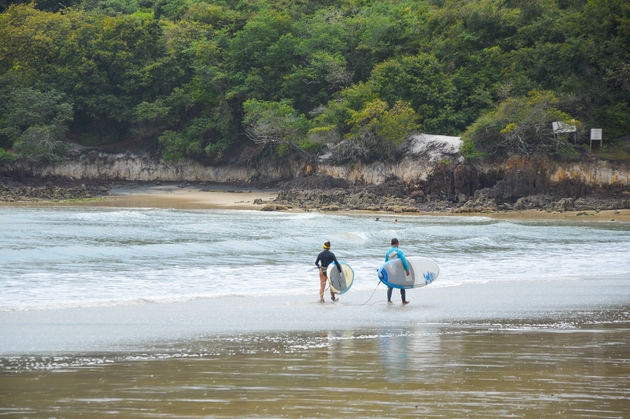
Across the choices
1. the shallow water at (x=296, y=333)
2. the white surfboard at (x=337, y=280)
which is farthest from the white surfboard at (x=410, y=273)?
the white surfboard at (x=337, y=280)

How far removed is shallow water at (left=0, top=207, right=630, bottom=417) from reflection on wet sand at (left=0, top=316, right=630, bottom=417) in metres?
0.03

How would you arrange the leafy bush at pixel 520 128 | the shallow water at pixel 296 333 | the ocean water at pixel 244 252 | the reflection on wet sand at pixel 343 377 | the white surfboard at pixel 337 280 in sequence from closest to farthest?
the reflection on wet sand at pixel 343 377, the shallow water at pixel 296 333, the white surfboard at pixel 337 280, the ocean water at pixel 244 252, the leafy bush at pixel 520 128

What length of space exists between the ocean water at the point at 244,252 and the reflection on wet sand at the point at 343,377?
4.50 metres

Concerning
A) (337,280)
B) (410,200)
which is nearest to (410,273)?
(337,280)

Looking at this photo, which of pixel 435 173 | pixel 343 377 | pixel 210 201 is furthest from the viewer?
pixel 210 201

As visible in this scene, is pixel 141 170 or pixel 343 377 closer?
pixel 343 377

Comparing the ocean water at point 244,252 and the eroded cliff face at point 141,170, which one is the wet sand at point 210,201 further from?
the ocean water at point 244,252

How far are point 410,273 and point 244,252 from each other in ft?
27.2

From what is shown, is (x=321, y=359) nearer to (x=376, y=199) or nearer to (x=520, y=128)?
(x=376, y=199)

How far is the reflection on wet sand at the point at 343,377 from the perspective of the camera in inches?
234

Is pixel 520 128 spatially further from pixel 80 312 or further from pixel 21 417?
pixel 21 417

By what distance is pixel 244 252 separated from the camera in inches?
798

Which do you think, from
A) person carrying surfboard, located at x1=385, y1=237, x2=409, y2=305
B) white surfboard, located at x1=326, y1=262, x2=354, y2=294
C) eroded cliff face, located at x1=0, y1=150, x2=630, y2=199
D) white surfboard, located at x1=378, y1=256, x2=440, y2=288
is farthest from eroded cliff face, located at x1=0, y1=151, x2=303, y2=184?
person carrying surfboard, located at x1=385, y1=237, x2=409, y2=305

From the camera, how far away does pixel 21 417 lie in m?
5.68
